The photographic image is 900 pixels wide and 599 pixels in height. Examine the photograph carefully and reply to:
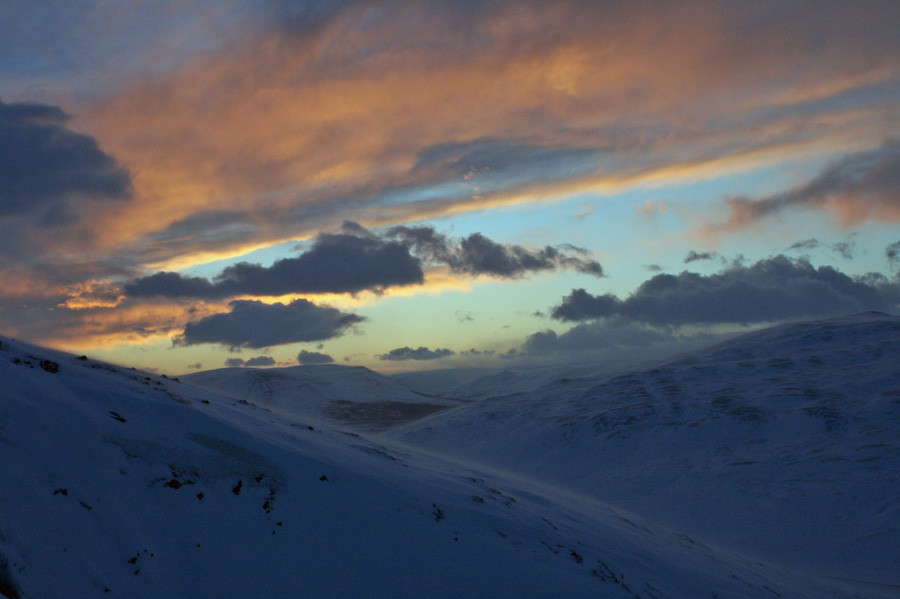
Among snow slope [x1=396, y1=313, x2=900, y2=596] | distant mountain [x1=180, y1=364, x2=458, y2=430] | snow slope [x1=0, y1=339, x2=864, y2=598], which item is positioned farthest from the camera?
distant mountain [x1=180, y1=364, x2=458, y2=430]

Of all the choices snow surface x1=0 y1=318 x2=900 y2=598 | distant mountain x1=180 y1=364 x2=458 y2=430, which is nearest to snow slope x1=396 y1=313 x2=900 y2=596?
snow surface x1=0 y1=318 x2=900 y2=598

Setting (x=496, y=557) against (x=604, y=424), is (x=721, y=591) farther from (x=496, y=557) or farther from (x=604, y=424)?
(x=604, y=424)

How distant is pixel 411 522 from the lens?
9039 millimetres

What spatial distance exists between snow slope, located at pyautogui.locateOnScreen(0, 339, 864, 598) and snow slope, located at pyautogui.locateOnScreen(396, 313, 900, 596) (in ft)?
A: 35.6

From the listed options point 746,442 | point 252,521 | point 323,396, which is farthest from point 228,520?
point 323,396

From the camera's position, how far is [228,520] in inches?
310

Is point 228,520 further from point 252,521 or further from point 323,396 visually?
point 323,396

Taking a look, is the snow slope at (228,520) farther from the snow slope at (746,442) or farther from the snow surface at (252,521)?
the snow slope at (746,442)

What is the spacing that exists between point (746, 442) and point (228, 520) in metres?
29.3

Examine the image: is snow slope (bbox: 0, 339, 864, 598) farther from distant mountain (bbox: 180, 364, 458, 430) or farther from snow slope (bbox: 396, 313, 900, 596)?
distant mountain (bbox: 180, 364, 458, 430)

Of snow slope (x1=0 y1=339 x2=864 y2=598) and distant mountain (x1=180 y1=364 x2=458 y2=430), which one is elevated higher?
snow slope (x1=0 y1=339 x2=864 y2=598)

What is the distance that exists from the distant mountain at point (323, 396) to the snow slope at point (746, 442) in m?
59.8

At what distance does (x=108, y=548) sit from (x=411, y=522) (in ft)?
→ 14.5

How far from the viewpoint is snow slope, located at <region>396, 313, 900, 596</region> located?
20406 mm
